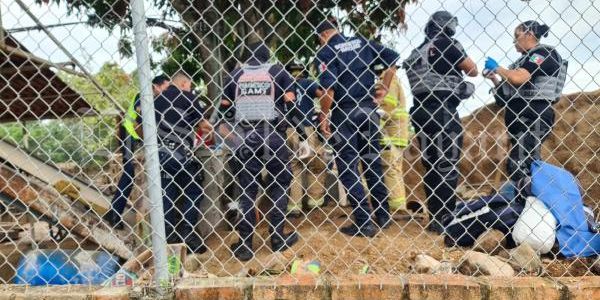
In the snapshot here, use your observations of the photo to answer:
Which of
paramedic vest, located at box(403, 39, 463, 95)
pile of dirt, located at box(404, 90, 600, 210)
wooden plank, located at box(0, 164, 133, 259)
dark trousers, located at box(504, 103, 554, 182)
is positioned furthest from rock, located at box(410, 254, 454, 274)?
pile of dirt, located at box(404, 90, 600, 210)

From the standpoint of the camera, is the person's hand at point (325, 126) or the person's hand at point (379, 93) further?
the person's hand at point (379, 93)

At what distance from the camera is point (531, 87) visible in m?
4.15

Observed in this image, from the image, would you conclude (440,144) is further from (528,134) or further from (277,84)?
(277,84)

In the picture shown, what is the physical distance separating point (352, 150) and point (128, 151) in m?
2.13

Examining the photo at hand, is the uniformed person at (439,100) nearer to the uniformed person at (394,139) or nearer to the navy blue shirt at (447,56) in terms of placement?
the navy blue shirt at (447,56)

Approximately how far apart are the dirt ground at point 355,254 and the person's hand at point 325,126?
0.81 metres

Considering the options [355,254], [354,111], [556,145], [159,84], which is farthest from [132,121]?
[556,145]

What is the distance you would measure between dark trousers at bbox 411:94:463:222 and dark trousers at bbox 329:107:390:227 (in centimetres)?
38

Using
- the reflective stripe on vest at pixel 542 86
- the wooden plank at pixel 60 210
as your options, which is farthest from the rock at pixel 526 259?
the wooden plank at pixel 60 210

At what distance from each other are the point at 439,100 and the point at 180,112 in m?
2.10

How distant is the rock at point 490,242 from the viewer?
3.62 meters

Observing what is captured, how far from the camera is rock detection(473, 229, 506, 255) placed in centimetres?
362

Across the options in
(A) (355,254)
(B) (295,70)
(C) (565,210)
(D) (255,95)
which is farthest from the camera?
(B) (295,70)

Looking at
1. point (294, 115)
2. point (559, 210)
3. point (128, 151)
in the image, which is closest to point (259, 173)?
point (294, 115)
